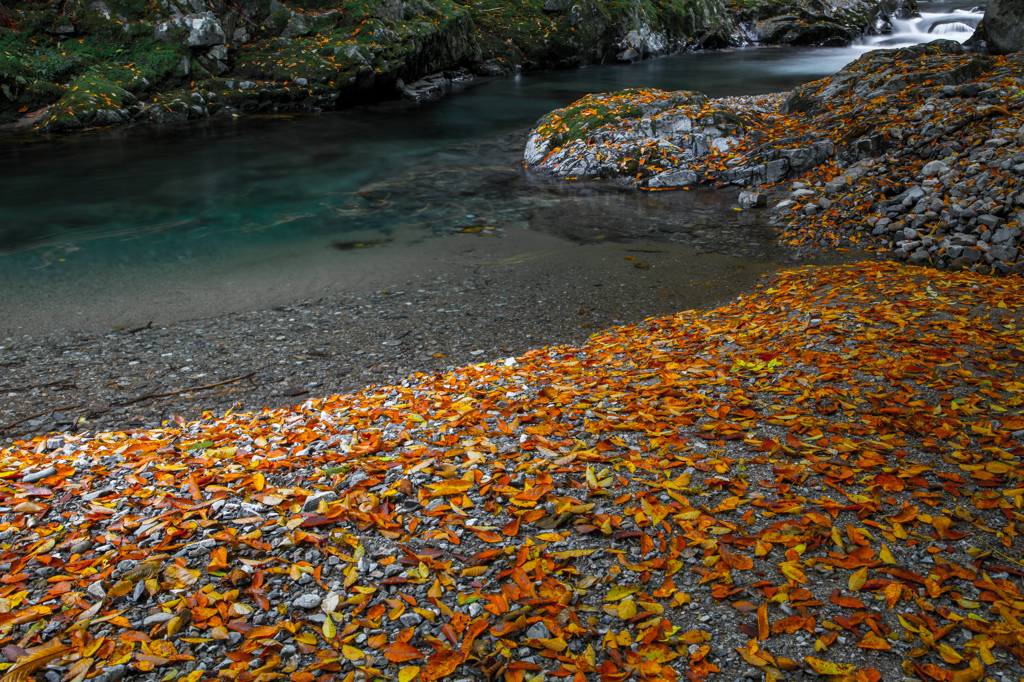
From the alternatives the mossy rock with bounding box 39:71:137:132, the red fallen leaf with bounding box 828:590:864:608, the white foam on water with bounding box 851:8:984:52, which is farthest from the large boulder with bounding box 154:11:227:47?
the white foam on water with bounding box 851:8:984:52

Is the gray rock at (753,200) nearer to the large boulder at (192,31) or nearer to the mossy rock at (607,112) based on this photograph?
the mossy rock at (607,112)

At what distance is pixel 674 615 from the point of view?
262 cm

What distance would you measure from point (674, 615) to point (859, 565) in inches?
36.6

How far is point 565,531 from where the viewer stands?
10.1 ft

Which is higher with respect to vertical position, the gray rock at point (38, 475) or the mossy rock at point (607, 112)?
the mossy rock at point (607, 112)

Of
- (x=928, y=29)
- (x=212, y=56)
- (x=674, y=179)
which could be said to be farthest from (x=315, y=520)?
(x=928, y=29)

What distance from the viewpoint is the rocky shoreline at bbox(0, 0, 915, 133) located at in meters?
16.8

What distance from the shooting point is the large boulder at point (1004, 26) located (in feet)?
40.0

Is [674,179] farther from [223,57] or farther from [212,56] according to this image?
[212,56]

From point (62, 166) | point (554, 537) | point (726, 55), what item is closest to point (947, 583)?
point (554, 537)

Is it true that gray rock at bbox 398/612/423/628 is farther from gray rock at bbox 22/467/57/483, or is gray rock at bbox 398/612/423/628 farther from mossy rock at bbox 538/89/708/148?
mossy rock at bbox 538/89/708/148

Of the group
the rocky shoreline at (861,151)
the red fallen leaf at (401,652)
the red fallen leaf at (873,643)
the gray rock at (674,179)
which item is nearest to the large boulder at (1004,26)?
the rocky shoreline at (861,151)

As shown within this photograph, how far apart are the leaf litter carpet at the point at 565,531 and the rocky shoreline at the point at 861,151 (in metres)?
3.50

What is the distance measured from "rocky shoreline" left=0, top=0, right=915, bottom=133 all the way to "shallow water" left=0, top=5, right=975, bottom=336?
1249 mm
